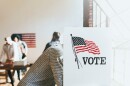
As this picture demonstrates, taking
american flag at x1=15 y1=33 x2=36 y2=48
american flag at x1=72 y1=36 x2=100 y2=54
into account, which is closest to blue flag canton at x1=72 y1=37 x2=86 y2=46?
american flag at x1=72 y1=36 x2=100 y2=54

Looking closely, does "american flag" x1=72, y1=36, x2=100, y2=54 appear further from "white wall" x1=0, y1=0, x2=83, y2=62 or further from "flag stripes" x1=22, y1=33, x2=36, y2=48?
"flag stripes" x1=22, y1=33, x2=36, y2=48

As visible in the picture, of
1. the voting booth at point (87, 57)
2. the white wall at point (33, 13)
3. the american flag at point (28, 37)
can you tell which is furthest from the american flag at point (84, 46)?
the american flag at point (28, 37)

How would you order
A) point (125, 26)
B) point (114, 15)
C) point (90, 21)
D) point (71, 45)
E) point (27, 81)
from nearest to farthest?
point (71, 45)
point (27, 81)
point (90, 21)
point (114, 15)
point (125, 26)

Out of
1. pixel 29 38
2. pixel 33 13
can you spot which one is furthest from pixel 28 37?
pixel 33 13

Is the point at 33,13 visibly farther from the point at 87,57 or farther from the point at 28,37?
the point at 87,57

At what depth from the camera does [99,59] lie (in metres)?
1.83

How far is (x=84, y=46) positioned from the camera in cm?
182

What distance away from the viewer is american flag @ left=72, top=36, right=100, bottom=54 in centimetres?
181

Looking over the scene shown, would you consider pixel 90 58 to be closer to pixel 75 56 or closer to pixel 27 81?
pixel 75 56

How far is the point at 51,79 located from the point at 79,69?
1.33ft

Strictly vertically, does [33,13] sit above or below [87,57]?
above

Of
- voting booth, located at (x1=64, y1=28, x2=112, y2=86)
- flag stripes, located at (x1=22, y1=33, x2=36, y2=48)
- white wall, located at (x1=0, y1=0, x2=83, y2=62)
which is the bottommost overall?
flag stripes, located at (x1=22, y1=33, x2=36, y2=48)

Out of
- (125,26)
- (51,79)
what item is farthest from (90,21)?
(125,26)

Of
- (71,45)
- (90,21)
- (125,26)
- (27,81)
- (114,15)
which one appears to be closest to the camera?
(71,45)
